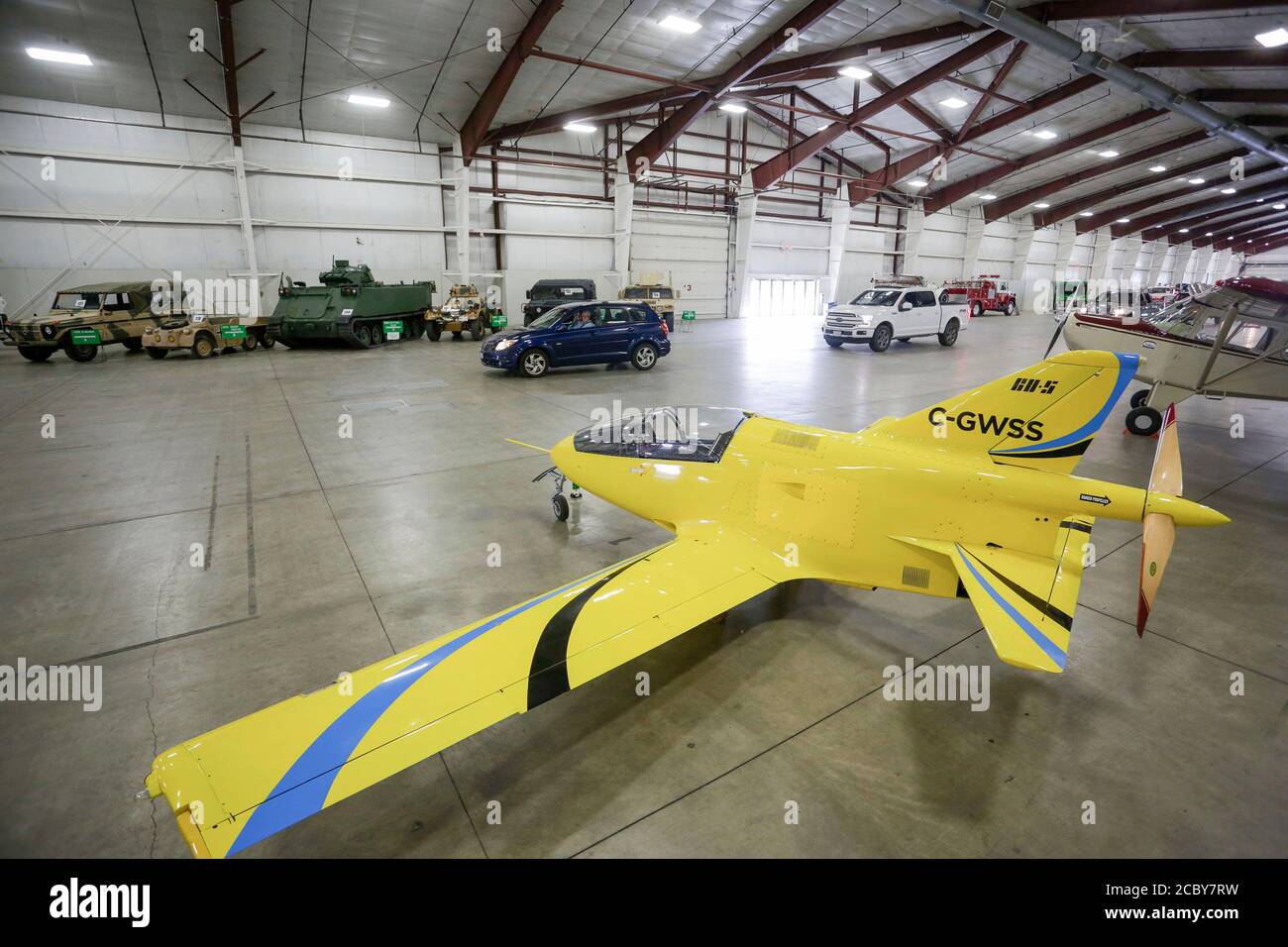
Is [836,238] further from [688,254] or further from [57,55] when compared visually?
[57,55]

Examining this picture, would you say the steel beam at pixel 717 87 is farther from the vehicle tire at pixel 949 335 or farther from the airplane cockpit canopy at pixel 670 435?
the airplane cockpit canopy at pixel 670 435

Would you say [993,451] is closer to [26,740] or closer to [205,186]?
[26,740]

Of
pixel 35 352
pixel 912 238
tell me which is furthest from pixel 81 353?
pixel 912 238

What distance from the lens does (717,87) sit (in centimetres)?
1961

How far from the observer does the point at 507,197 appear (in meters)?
23.9

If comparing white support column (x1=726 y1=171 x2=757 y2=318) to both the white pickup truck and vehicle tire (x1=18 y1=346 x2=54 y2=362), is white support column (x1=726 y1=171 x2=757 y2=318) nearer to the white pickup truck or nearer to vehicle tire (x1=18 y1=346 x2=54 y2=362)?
the white pickup truck

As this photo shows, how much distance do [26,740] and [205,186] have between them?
2179 centimetres

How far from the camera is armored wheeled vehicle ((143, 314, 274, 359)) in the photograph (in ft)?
51.6

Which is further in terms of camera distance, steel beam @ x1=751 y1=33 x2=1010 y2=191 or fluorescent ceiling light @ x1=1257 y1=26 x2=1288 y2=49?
steel beam @ x1=751 y1=33 x2=1010 y2=191

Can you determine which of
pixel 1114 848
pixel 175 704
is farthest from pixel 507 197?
pixel 1114 848

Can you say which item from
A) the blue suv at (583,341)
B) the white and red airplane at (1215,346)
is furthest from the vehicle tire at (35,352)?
the white and red airplane at (1215,346)

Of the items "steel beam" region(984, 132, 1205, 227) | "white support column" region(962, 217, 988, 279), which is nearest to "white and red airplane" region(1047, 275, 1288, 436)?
"steel beam" region(984, 132, 1205, 227)

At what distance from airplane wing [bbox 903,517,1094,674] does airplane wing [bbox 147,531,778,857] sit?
1.29m

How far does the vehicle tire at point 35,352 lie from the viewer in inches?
583
